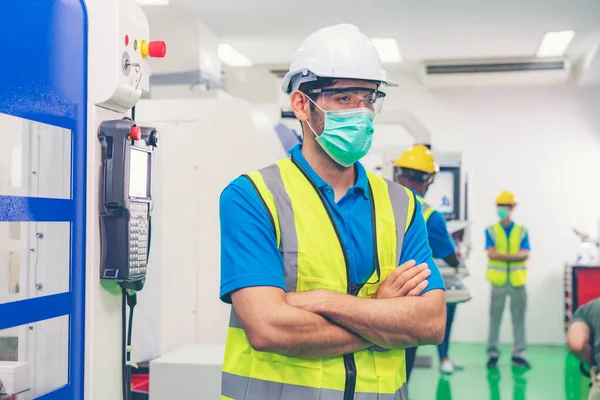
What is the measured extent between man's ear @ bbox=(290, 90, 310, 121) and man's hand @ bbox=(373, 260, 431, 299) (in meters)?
0.45

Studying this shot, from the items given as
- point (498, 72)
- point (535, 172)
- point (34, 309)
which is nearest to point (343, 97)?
point (34, 309)

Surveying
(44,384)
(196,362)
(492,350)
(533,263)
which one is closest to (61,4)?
(44,384)

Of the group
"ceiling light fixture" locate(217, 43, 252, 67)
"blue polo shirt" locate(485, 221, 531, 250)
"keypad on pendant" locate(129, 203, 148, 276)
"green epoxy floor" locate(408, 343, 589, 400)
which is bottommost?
"green epoxy floor" locate(408, 343, 589, 400)

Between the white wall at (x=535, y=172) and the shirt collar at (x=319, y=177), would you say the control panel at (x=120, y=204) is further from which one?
the white wall at (x=535, y=172)

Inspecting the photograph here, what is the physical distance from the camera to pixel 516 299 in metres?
7.21

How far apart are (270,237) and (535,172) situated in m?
7.58

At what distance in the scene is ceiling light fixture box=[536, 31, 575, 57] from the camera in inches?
273

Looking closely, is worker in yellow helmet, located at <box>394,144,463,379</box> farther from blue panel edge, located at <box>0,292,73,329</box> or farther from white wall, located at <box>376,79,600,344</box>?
white wall, located at <box>376,79,600,344</box>

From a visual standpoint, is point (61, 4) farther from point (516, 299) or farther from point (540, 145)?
point (540, 145)

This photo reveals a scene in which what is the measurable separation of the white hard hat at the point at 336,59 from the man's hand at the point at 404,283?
47 centimetres

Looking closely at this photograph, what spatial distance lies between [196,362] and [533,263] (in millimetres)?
6480

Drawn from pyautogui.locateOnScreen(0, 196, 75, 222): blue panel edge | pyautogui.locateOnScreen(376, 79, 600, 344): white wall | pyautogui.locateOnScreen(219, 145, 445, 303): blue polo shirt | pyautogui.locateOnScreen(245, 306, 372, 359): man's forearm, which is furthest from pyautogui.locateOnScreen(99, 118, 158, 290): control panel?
pyautogui.locateOnScreen(376, 79, 600, 344): white wall

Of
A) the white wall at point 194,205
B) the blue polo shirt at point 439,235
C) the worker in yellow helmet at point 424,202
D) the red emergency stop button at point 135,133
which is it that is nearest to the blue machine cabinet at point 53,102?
the red emergency stop button at point 135,133

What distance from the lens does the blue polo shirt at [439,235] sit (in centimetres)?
377
